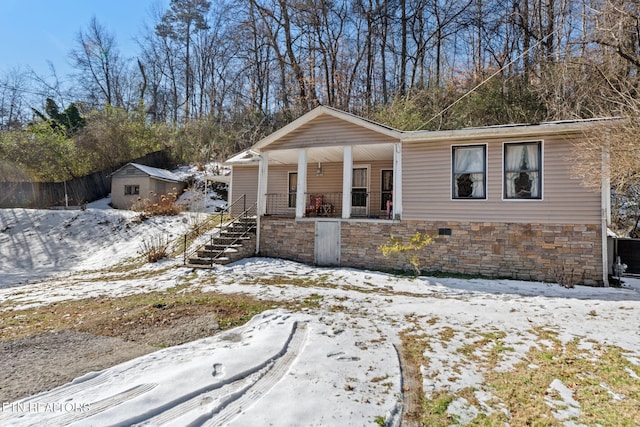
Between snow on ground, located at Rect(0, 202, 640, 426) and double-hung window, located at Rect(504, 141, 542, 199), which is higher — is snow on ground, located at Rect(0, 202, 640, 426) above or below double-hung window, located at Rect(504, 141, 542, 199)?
below

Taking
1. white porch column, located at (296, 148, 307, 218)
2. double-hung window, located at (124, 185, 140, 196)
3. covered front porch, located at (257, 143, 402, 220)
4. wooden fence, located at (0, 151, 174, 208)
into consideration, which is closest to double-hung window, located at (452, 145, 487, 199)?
covered front porch, located at (257, 143, 402, 220)

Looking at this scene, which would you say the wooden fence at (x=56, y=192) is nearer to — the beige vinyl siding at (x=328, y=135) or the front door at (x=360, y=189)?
the beige vinyl siding at (x=328, y=135)

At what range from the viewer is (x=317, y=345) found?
373cm

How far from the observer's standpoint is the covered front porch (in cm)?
1064

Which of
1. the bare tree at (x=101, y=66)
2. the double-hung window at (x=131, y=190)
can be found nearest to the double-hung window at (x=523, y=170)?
the double-hung window at (x=131, y=190)

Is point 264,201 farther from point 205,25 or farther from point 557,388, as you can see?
point 205,25

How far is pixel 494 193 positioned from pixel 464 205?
2.54 feet

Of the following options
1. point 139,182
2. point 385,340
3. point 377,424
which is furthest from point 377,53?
point 377,424

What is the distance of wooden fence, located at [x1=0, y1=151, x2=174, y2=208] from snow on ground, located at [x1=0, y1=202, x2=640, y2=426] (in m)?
10.5

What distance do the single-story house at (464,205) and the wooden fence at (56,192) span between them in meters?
14.1

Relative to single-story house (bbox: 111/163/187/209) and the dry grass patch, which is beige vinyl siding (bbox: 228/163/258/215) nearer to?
single-story house (bbox: 111/163/187/209)

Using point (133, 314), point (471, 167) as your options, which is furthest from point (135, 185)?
point (471, 167)

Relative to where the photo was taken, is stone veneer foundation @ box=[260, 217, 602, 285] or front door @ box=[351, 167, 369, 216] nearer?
stone veneer foundation @ box=[260, 217, 602, 285]

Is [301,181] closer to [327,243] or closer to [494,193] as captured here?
[327,243]
